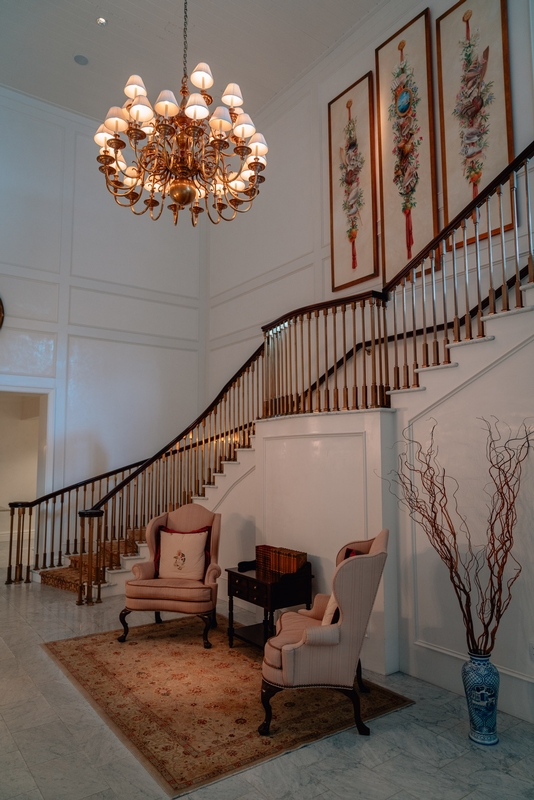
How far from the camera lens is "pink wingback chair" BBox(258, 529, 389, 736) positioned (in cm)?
305

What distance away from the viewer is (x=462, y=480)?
12.0ft

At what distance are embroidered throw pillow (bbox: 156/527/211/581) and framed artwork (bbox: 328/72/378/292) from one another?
132 inches

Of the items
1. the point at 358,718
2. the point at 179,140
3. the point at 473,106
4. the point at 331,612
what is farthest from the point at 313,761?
the point at 473,106

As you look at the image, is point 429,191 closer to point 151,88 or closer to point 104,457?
point 151,88

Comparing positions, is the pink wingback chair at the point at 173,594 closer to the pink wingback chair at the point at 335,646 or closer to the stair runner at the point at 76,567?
the pink wingback chair at the point at 335,646

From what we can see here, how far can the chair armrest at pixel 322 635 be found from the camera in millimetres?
3057

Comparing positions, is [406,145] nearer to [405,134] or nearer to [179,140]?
[405,134]

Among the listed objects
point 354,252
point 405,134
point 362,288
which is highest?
point 405,134

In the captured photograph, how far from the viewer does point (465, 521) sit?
11.9 ft

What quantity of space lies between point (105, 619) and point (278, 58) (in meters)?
7.20

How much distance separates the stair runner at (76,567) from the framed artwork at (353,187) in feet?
13.2

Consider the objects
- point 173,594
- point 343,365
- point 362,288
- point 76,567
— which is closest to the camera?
point 173,594

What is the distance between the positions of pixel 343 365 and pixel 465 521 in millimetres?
2280

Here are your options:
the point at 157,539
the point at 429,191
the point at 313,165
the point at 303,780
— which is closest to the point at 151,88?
the point at 313,165
